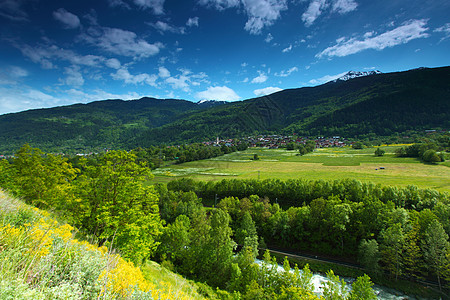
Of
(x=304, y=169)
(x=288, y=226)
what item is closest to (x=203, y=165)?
(x=304, y=169)

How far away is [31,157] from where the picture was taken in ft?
65.4

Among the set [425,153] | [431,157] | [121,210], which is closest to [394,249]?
[121,210]

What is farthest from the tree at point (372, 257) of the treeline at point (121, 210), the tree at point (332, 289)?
the tree at point (332, 289)

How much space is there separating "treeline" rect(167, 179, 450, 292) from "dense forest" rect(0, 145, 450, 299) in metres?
0.21

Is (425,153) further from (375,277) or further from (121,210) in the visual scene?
(121,210)

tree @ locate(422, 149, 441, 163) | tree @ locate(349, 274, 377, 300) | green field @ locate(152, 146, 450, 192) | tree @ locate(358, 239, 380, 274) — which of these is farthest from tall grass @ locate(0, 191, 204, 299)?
tree @ locate(422, 149, 441, 163)

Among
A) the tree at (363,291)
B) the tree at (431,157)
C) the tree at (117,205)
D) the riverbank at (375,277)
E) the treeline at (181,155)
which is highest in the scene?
the tree at (117,205)

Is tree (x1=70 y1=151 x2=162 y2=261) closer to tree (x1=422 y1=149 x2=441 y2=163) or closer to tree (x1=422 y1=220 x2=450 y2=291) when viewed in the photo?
tree (x1=422 y1=220 x2=450 y2=291)

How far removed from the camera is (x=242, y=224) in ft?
137

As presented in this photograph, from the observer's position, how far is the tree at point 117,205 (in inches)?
556

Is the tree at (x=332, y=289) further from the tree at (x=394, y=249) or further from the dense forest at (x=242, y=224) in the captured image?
the tree at (x=394, y=249)

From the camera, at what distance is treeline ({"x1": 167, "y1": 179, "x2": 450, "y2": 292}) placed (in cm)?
3241

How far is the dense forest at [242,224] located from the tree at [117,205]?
8cm

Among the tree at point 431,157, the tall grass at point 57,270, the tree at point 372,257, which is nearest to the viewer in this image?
the tall grass at point 57,270
